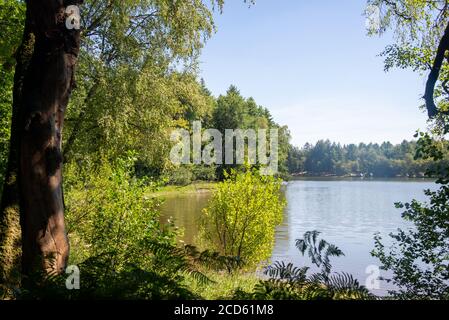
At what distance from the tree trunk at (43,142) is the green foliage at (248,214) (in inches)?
373

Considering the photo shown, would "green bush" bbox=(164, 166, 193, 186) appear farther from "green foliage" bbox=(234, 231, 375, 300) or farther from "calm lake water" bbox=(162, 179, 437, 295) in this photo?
"green foliage" bbox=(234, 231, 375, 300)

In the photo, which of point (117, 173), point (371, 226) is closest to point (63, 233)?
point (117, 173)

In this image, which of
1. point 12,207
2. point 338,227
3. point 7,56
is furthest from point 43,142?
point 338,227

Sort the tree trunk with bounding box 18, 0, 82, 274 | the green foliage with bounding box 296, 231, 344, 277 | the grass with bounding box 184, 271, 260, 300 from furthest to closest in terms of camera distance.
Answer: the grass with bounding box 184, 271, 260, 300
the green foliage with bounding box 296, 231, 344, 277
the tree trunk with bounding box 18, 0, 82, 274

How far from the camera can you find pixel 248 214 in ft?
45.6

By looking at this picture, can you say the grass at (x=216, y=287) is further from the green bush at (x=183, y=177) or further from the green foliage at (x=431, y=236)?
the green bush at (x=183, y=177)

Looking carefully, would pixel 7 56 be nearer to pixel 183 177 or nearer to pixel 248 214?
pixel 248 214

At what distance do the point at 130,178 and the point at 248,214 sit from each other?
223 inches

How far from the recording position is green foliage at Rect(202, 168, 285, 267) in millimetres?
13883

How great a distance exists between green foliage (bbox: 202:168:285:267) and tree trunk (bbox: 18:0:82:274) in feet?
31.1

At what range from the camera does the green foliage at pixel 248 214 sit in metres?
13.9

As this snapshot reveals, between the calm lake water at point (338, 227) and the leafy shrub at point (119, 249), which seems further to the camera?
the calm lake water at point (338, 227)

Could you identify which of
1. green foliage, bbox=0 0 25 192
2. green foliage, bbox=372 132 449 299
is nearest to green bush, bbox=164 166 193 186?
green foliage, bbox=0 0 25 192

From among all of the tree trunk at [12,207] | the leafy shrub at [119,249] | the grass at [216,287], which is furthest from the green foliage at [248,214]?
the tree trunk at [12,207]
